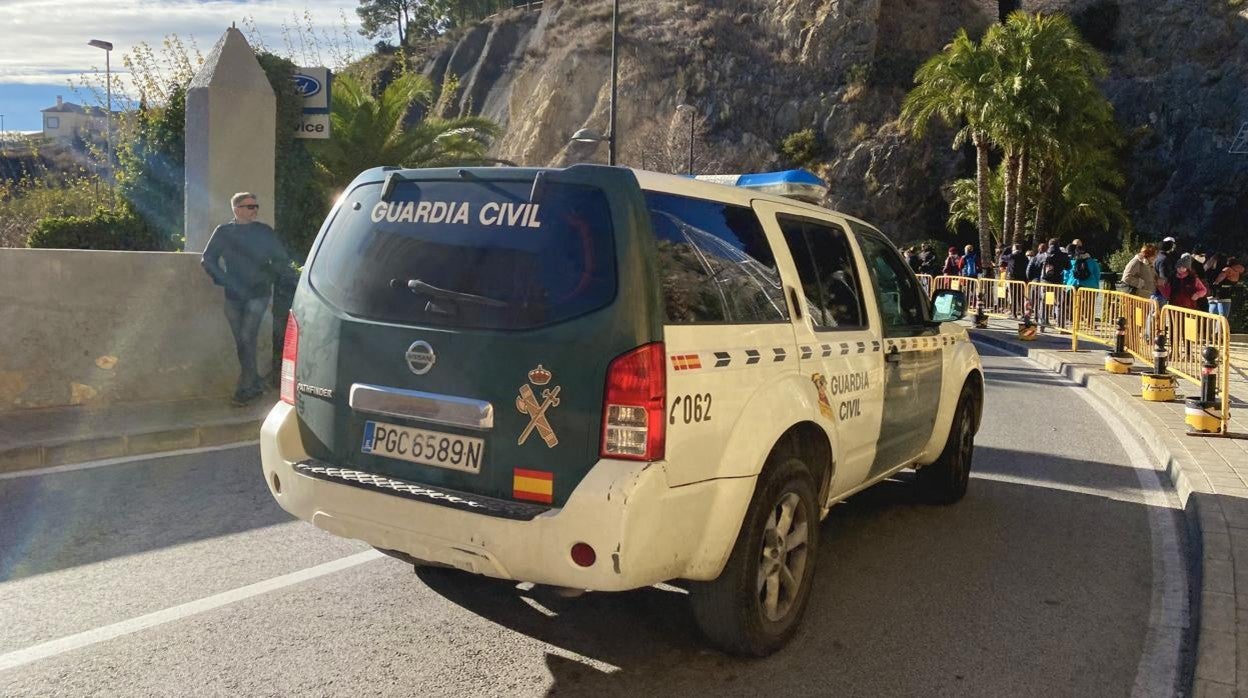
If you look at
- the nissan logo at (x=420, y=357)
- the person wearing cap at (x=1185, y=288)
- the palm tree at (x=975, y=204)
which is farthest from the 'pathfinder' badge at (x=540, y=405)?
the palm tree at (x=975, y=204)

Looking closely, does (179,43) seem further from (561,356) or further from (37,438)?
(561,356)

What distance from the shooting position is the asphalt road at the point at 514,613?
144 inches

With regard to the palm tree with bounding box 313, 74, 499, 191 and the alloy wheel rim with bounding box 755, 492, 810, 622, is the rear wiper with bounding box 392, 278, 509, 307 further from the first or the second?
the palm tree with bounding box 313, 74, 499, 191

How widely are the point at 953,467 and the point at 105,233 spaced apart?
47.5 ft

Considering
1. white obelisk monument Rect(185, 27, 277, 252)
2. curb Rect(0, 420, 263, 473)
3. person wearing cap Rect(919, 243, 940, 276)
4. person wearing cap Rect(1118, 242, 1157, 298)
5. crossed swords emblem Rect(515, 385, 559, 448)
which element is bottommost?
curb Rect(0, 420, 263, 473)

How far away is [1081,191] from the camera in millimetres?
39750

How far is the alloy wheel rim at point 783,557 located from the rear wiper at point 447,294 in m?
1.35

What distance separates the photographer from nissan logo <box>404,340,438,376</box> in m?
3.58

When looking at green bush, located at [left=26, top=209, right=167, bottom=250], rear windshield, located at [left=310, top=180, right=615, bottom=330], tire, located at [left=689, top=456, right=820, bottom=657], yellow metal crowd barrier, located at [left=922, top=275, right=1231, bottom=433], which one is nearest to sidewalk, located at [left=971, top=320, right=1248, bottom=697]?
yellow metal crowd barrier, located at [left=922, top=275, right=1231, bottom=433]

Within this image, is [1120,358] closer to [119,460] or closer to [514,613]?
[514,613]

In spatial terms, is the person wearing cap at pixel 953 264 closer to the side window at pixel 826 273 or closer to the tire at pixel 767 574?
the side window at pixel 826 273

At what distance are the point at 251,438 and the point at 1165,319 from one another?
33.3 ft

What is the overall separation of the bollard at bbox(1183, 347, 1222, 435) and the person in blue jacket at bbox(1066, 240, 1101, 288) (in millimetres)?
10944

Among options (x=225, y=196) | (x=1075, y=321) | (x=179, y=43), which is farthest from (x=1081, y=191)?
(x=225, y=196)
